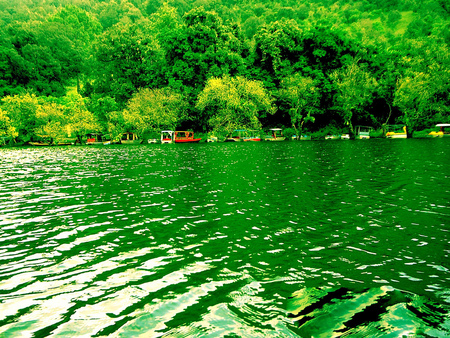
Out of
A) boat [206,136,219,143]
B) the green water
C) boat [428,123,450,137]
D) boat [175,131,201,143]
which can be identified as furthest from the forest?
the green water

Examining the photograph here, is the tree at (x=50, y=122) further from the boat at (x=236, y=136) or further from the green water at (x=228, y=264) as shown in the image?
the green water at (x=228, y=264)

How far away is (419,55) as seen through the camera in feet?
254

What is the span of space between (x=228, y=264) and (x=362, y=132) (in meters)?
83.7

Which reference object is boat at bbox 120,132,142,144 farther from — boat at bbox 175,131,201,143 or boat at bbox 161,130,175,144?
boat at bbox 175,131,201,143

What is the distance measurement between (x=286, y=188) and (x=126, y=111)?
6847cm

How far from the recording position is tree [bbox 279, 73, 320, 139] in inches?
3104

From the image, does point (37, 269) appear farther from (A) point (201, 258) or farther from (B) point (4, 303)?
(A) point (201, 258)

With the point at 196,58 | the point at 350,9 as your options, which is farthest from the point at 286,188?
the point at 350,9

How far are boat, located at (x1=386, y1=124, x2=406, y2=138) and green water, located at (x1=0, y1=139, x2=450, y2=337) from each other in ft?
226

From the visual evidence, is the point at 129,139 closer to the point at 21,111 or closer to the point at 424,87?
the point at 21,111

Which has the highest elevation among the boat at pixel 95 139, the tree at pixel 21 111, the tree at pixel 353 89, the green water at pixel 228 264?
the tree at pixel 353 89

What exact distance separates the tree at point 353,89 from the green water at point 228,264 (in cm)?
6606

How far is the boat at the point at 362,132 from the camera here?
8150 centimetres

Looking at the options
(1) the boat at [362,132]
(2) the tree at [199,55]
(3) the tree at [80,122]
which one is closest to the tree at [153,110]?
(2) the tree at [199,55]
